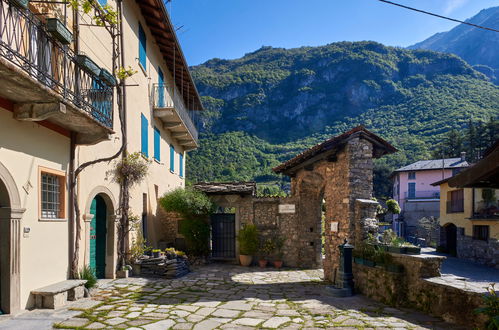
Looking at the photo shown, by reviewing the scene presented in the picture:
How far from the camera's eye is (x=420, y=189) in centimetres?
4103

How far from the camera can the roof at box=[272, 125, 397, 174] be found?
9406 millimetres

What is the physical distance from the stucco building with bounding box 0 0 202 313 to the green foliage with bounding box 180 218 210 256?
1.87m

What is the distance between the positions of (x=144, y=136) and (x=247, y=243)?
5.29m

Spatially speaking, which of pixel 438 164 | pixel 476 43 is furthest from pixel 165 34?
pixel 476 43

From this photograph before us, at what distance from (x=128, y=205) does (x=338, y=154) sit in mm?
6189

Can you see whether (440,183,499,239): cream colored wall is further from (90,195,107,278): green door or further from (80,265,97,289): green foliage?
(80,265,97,289): green foliage

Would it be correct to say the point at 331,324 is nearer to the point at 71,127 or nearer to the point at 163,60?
the point at 71,127

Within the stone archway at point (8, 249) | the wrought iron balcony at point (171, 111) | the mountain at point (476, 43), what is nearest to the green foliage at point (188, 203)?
the wrought iron balcony at point (171, 111)

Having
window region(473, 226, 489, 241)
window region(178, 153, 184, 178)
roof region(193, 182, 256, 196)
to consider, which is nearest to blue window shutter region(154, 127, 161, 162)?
roof region(193, 182, 256, 196)

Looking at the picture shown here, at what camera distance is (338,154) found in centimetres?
1026

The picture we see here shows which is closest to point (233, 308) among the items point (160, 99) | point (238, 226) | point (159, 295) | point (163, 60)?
point (159, 295)

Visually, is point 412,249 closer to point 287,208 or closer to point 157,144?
point 287,208

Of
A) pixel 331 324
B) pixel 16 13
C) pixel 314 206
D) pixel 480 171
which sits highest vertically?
pixel 16 13

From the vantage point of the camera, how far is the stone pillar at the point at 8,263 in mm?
5598
